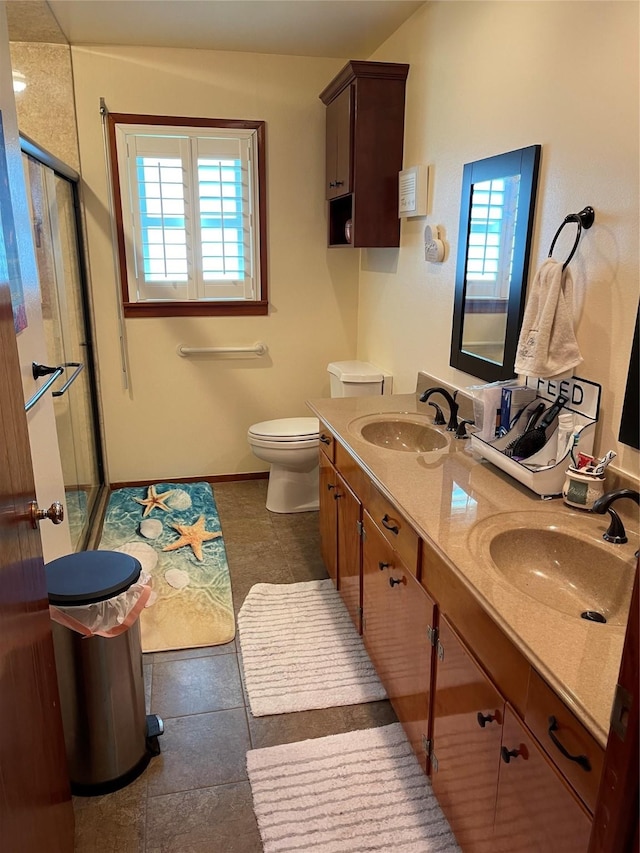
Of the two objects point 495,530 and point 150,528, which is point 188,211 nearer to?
point 150,528

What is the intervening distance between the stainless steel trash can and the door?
214mm

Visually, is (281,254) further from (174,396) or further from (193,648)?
(193,648)

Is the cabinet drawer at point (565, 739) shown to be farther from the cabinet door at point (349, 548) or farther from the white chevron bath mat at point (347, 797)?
the cabinet door at point (349, 548)

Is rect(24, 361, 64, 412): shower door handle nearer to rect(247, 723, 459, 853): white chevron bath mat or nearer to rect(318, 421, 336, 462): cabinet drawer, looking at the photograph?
rect(318, 421, 336, 462): cabinet drawer

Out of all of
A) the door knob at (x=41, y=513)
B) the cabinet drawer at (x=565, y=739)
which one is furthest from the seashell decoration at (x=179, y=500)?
the cabinet drawer at (x=565, y=739)

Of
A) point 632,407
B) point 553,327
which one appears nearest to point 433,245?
point 553,327

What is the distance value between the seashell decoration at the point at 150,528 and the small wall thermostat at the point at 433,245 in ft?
6.51

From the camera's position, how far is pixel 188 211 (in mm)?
3625

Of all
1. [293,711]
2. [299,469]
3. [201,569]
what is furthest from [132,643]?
[299,469]

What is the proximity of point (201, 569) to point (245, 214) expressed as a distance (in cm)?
207

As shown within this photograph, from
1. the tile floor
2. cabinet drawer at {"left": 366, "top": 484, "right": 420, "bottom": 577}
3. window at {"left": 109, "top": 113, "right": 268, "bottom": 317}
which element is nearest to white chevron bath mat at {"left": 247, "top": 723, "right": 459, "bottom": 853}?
the tile floor

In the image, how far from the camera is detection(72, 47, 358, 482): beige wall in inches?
135

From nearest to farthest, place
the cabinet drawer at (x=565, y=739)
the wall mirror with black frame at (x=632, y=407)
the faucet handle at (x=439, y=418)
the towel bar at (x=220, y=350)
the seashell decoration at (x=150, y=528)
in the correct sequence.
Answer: the cabinet drawer at (x=565, y=739) → the wall mirror with black frame at (x=632, y=407) → the faucet handle at (x=439, y=418) → the seashell decoration at (x=150, y=528) → the towel bar at (x=220, y=350)

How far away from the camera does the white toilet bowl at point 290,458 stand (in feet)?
11.4
